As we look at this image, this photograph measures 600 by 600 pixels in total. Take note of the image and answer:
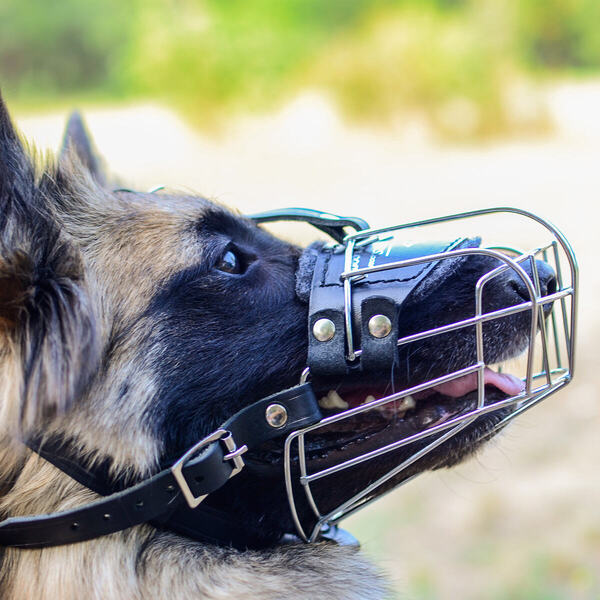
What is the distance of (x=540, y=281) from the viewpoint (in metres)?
1.63

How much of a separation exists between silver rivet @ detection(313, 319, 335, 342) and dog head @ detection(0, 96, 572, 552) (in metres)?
0.07

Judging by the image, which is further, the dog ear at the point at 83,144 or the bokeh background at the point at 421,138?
the bokeh background at the point at 421,138

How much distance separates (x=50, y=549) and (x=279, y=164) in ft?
28.1

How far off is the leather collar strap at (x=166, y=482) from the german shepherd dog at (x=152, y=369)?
0.14ft

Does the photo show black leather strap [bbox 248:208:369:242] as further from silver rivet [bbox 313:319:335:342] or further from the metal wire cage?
silver rivet [bbox 313:319:335:342]

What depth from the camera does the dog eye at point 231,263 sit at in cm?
164

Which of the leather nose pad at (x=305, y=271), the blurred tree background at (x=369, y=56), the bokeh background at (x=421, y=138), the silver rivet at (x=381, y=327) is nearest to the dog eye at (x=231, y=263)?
the leather nose pad at (x=305, y=271)

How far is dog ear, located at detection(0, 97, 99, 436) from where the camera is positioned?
4.55 ft

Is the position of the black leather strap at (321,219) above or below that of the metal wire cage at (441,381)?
above

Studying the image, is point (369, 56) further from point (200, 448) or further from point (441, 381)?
point (200, 448)

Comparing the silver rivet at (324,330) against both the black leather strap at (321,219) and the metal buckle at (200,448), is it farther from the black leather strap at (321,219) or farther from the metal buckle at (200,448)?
the black leather strap at (321,219)

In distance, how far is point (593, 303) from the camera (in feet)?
16.4

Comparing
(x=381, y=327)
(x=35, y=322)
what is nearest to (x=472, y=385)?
(x=381, y=327)

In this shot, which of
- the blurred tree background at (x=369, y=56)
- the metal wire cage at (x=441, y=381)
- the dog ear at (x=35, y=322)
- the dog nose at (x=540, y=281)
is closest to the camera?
the dog ear at (x=35, y=322)
